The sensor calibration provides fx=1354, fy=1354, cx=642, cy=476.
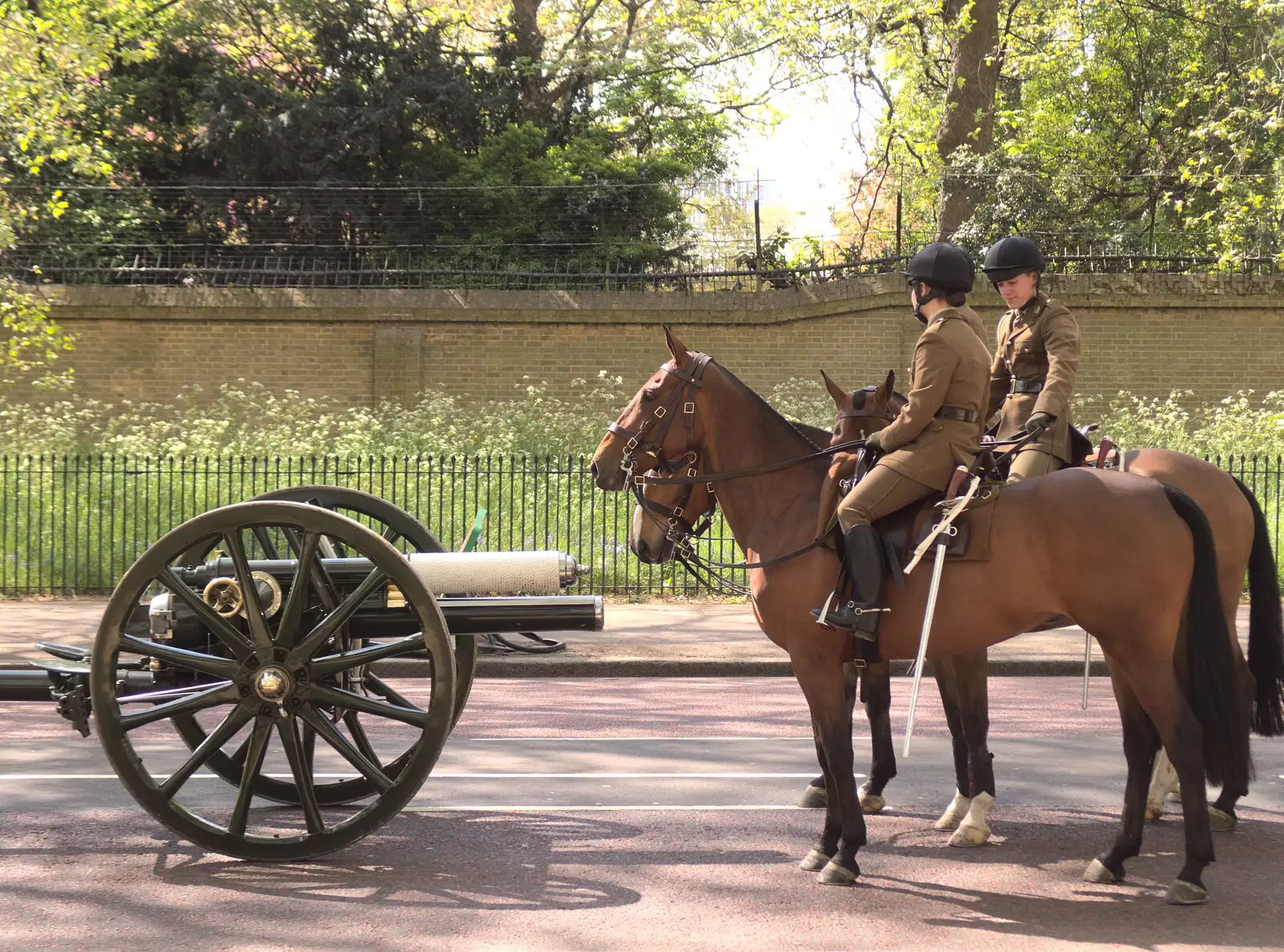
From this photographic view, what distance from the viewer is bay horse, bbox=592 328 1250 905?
546cm

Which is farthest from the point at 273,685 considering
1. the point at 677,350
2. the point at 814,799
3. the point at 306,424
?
the point at 306,424

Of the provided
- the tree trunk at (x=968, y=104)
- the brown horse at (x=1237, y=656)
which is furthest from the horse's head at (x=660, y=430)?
the tree trunk at (x=968, y=104)

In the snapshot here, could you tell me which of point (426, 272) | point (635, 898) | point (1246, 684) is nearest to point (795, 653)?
point (635, 898)

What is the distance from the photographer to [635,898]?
5.29 meters

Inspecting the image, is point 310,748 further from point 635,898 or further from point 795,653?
point 795,653

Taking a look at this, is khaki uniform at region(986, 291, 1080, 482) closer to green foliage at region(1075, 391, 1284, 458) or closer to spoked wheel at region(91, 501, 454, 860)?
spoked wheel at region(91, 501, 454, 860)

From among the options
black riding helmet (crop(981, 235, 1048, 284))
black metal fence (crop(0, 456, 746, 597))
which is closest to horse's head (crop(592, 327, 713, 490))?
black riding helmet (crop(981, 235, 1048, 284))

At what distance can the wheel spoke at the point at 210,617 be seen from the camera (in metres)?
5.47

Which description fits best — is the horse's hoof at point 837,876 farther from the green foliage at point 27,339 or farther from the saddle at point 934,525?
the green foliage at point 27,339

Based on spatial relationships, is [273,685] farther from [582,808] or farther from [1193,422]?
[1193,422]

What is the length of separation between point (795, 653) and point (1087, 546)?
1.28 meters

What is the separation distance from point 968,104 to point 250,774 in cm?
2466

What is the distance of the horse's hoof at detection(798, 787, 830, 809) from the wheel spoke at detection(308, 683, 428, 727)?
2131mm

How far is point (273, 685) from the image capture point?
18.1 ft
